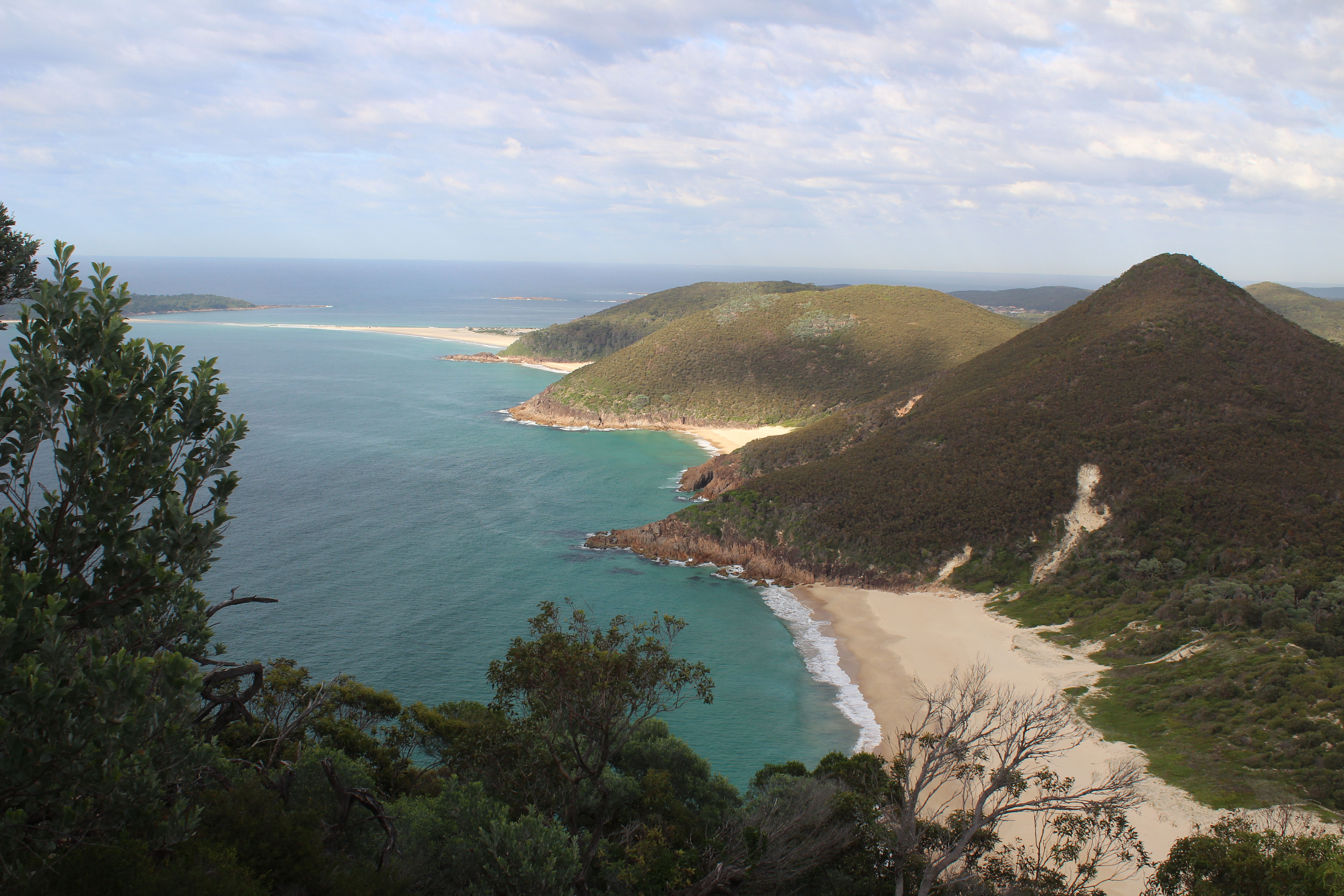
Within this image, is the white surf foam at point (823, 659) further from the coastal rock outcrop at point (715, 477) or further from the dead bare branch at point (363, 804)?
the dead bare branch at point (363, 804)

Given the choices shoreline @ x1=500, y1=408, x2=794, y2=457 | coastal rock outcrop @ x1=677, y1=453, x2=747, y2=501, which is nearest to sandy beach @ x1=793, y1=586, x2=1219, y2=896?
coastal rock outcrop @ x1=677, y1=453, x2=747, y2=501

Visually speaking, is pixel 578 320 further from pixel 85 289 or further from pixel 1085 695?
pixel 85 289

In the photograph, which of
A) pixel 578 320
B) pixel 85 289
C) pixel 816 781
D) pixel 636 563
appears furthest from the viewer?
pixel 578 320

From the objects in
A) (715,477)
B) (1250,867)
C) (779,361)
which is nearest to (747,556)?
(715,477)

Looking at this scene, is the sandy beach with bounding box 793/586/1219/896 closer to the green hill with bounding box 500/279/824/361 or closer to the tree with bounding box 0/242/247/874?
the tree with bounding box 0/242/247/874

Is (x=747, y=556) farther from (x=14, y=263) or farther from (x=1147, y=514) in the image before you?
(x=14, y=263)

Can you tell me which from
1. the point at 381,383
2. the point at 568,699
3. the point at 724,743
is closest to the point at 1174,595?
the point at 724,743
